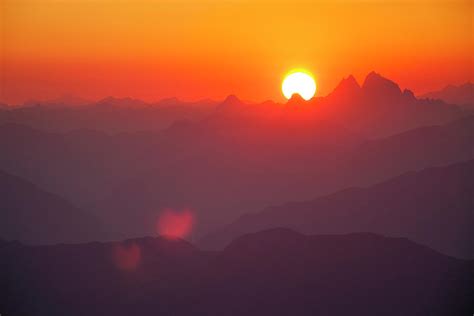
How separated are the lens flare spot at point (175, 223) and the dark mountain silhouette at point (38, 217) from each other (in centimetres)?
40

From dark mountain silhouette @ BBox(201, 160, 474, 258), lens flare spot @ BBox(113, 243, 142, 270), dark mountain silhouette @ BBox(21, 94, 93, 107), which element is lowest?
lens flare spot @ BBox(113, 243, 142, 270)

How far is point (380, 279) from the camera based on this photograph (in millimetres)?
3252

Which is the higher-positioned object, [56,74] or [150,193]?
[56,74]

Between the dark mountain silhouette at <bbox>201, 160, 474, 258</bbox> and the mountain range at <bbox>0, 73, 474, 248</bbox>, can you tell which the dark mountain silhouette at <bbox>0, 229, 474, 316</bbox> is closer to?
the dark mountain silhouette at <bbox>201, 160, 474, 258</bbox>

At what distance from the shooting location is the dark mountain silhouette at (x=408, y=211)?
326cm

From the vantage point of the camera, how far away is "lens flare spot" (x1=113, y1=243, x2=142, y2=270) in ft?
10.7

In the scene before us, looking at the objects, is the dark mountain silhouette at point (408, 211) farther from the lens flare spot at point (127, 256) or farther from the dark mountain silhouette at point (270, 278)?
the lens flare spot at point (127, 256)

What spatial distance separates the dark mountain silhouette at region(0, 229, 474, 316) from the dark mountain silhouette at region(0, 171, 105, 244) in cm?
10

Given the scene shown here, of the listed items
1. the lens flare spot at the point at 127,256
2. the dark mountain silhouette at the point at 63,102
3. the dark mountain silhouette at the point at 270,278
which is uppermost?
the dark mountain silhouette at the point at 63,102

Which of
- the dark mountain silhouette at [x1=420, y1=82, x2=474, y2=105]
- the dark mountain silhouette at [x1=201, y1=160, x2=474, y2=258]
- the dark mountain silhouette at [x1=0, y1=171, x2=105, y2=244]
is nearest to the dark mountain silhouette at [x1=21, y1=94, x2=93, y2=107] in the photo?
the dark mountain silhouette at [x1=0, y1=171, x2=105, y2=244]

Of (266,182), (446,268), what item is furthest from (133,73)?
(446,268)

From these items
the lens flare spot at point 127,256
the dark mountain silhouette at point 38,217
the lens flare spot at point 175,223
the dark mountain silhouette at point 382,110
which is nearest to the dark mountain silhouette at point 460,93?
the dark mountain silhouette at point 382,110

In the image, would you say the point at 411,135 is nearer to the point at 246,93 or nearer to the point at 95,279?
the point at 246,93

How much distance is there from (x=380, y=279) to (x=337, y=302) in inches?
12.1
